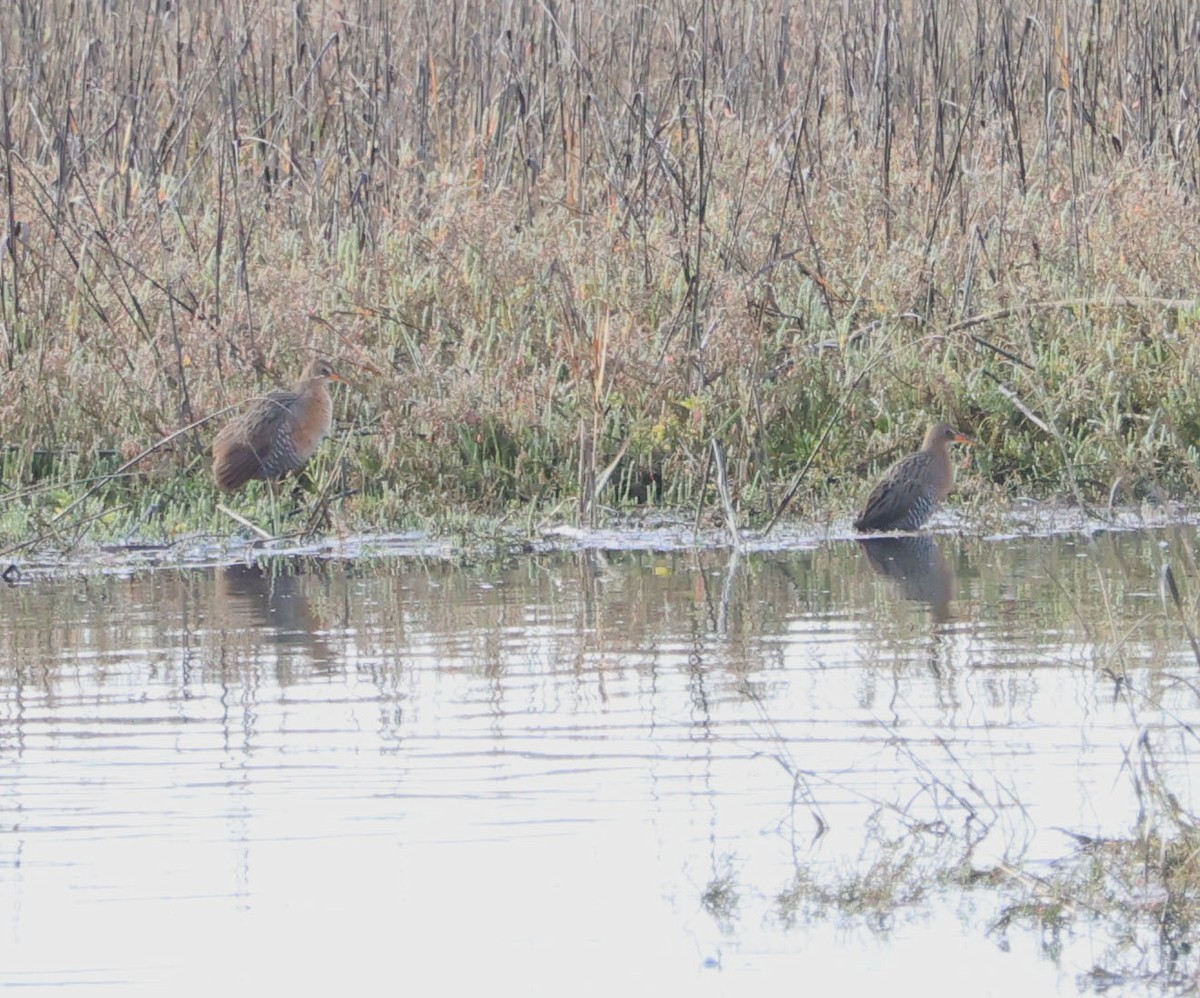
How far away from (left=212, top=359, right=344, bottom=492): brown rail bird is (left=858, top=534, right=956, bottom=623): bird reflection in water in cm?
197

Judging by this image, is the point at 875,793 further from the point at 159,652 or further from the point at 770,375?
the point at 770,375

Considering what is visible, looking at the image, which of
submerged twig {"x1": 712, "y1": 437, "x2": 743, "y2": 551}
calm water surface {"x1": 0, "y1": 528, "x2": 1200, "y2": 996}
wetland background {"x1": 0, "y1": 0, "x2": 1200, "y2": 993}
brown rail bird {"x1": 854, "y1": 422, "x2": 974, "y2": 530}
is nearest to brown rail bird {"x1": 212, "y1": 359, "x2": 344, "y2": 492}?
wetland background {"x1": 0, "y1": 0, "x2": 1200, "y2": 993}

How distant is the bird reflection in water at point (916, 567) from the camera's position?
693 centimetres

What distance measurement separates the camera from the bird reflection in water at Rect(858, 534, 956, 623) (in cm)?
693

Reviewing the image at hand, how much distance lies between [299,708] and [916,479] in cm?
317

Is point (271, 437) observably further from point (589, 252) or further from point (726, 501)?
point (589, 252)

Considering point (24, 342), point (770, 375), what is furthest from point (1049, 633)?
point (24, 342)

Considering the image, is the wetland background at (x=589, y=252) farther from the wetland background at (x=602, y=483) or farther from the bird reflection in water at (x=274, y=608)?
the bird reflection in water at (x=274, y=608)

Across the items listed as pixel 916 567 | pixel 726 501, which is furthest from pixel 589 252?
pixel 916 567

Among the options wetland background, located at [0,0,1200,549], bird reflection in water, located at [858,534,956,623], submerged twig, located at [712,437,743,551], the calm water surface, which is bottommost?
the calm water surface

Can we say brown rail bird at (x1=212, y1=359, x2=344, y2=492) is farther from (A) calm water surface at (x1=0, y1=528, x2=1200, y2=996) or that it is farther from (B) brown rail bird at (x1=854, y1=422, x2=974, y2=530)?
(B) brown rail bird at (x1=854, y1=422, x2=974, y2=530)

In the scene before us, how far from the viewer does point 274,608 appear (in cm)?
691

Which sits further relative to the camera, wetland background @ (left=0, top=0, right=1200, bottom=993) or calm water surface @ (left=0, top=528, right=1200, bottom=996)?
wetland background @ (left=0, top=0, right=1200, bottom=993)

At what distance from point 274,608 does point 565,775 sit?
Answer: 7.50 feet
